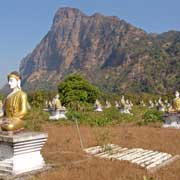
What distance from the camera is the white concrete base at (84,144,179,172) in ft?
32.0

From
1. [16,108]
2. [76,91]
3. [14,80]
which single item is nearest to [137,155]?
[16,108]

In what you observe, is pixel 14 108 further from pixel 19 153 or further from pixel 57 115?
pixel 57 115

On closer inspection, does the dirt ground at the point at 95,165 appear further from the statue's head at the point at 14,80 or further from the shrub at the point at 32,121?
the statue's head at the point at 14,80

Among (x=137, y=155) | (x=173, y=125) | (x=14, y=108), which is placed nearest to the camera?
(x=14, y=108)

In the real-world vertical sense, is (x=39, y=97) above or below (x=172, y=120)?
above

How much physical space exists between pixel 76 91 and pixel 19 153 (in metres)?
36.0

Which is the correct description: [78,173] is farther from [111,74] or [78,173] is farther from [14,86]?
[111,74]

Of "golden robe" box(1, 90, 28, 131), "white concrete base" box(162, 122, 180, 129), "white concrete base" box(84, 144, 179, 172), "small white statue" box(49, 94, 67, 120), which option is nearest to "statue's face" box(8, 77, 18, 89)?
"golden robe" box(1, 90, 28, 131)

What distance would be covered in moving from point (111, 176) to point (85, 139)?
640 cm

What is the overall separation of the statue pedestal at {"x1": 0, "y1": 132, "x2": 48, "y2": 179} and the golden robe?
31 centimetres

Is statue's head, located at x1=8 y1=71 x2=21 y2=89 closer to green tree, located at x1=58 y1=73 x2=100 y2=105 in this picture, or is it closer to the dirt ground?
the dirt ground

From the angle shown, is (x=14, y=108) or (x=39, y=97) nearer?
(x=14, y=108)

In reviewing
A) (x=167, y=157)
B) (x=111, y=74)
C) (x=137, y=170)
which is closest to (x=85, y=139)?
(x=167, y=157)

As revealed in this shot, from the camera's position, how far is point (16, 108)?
28.4 feet
